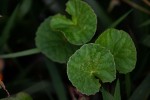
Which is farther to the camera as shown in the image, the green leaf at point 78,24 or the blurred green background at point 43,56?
the blurred green background at point 43,56

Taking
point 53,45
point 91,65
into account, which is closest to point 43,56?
point 53,45

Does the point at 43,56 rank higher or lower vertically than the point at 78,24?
Answer: lower

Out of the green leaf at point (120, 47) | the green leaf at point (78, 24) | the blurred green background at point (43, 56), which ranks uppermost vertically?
the green leaf at point (78, 24)

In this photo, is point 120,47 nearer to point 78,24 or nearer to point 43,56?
point 78,24

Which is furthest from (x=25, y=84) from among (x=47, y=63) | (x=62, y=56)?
(x=62, y=56)

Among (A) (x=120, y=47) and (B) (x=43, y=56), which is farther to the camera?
(B) (x=43, y=56)
